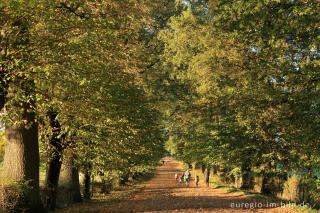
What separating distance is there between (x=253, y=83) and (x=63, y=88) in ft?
29.4

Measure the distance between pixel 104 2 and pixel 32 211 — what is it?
8.30 m

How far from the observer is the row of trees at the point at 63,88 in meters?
8.33

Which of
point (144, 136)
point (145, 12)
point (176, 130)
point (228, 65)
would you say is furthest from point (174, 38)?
point (176, 130)

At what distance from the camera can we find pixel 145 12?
51.0ft

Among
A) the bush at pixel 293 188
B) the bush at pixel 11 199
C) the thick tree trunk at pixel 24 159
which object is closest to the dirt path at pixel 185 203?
the bush at pixel 293 188

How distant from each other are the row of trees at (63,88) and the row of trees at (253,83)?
4.23m

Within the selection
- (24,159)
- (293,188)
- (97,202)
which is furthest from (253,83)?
(97,202)

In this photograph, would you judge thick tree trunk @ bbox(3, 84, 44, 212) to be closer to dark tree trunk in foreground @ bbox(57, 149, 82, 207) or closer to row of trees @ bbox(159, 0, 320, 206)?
dark tree trunk in foreground @ bbox(57, 149, 82, 207)

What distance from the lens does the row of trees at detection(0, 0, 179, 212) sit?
8.33m

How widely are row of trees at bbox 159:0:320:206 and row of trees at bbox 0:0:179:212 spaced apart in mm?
4234

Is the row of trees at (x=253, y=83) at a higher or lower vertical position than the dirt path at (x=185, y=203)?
higher

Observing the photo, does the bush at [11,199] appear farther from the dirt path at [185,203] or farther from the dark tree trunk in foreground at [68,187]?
the dark tree trunk in foreground at [68,187]

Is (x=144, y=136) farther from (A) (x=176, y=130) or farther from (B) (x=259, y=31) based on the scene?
(A) (x=176, y=130)

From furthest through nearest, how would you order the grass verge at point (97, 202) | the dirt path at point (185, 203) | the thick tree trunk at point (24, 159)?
the dirt path at point (185, 203) → the grass verge at point (97, 202) → the thick tree trunk at point (24, 159)
